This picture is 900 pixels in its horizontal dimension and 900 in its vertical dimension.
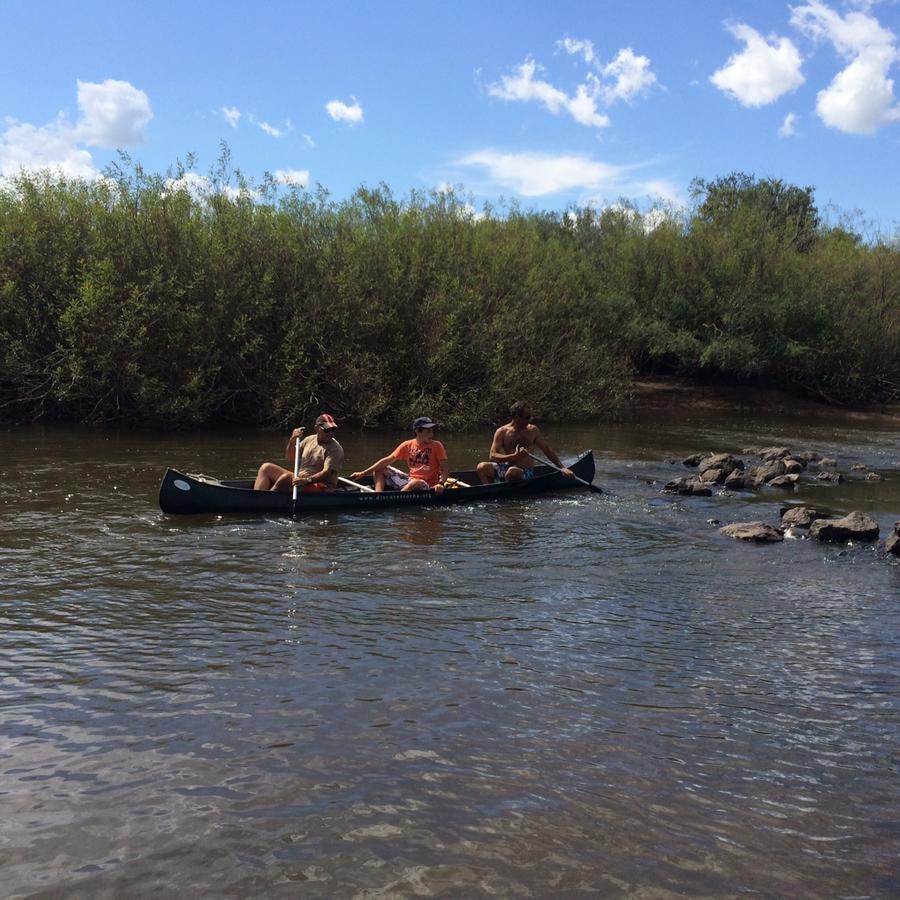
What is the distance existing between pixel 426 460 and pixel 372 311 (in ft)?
39.2

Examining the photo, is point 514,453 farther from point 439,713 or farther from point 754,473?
point 439,713

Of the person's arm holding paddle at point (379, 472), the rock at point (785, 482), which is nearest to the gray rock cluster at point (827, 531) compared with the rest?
the rock at point (785, 482)

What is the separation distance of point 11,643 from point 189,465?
10.2 meters

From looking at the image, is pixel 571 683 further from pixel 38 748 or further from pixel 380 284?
pixel 380 284

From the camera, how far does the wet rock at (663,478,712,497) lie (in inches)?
575

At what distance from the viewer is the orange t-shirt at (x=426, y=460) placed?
1315cm

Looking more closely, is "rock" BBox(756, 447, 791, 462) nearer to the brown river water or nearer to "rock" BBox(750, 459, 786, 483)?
"rock" BBox(750, 459, 786, 483)

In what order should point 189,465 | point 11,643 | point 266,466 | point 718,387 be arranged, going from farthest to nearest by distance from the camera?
1. point 718,387
2. point 189,465
3. point 266,466
4. point 11,643

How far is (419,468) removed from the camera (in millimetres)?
13156

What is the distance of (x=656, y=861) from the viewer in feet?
13.2

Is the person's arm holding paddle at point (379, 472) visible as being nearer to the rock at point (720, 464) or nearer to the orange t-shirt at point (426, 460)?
the orange t-shirt at point (426, 460)

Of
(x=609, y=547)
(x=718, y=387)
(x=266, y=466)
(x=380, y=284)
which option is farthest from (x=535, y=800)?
(x=718, y=387)

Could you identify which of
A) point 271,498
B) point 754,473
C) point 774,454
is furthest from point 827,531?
point 774,454

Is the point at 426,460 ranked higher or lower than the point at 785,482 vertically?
higher
